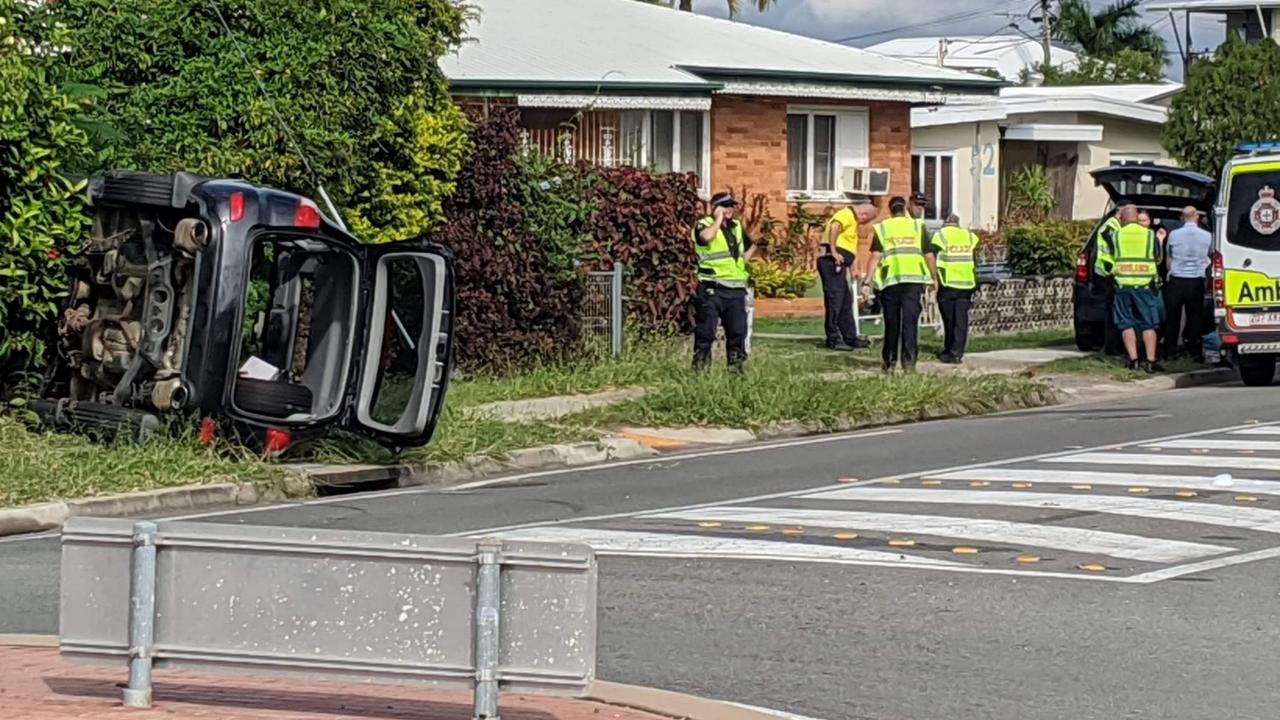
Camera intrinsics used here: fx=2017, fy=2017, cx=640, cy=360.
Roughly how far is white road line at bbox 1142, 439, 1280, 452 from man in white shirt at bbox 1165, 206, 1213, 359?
6.26 m

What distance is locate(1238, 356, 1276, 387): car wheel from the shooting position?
69.9 feet

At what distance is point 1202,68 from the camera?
3603 centimetres

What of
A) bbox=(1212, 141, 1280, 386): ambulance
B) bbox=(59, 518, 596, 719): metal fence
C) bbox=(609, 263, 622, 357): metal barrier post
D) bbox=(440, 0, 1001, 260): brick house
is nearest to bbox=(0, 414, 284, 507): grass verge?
bbox=(59, 518, 596, 719): metal fence

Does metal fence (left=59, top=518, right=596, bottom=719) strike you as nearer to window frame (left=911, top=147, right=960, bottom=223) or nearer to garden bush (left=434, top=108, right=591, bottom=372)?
garden bush (left=434, top=108, right=591, bottom=372)

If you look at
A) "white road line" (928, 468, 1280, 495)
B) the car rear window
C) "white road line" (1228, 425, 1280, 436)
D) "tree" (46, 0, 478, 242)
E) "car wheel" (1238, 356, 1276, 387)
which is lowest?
"white road line" (928, 468, 1280, 495)

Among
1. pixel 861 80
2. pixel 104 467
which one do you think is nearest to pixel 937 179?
pixel 861 80

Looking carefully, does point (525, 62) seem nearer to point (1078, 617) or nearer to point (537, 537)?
point (537, 537)

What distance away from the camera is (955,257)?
21.9 m

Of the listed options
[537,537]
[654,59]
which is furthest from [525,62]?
[537,537]

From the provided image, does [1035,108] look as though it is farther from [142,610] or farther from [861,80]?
[142,610]

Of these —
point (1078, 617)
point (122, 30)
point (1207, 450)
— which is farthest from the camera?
point (122, 30)

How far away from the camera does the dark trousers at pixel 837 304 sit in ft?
76.7

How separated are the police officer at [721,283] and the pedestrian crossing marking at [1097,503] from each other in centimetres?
582

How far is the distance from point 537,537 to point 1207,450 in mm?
6368
